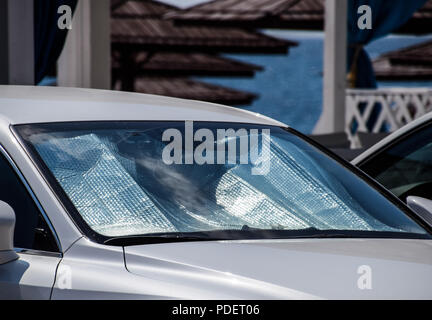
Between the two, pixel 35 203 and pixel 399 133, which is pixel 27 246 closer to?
pixel 35 203

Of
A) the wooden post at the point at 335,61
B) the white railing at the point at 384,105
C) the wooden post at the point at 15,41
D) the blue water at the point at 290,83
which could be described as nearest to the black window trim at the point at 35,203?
the wooden post at the point at 15,41

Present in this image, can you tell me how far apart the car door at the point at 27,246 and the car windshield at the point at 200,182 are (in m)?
0.09

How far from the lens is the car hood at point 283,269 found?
1.95 m

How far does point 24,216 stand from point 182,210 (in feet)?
1.35

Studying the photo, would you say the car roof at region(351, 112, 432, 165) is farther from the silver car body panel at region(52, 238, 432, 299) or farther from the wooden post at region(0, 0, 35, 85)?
the wooden post at region(0, 0, 35, 85)

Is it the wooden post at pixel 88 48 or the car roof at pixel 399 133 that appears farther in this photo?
the wooden post at pixel 88 48

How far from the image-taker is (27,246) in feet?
7.80

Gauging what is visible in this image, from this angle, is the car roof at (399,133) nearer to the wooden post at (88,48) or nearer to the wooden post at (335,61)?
the wooden post at (88,48)

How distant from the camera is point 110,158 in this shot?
2.62 m

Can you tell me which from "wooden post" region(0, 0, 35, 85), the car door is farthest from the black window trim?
"wooden post" region(0, 0, 35, 85)

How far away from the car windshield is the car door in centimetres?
9

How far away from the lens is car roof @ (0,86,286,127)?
2680mm

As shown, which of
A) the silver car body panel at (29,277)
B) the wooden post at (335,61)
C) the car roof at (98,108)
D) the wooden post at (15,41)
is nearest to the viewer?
the silver car body panel at (29,277)
